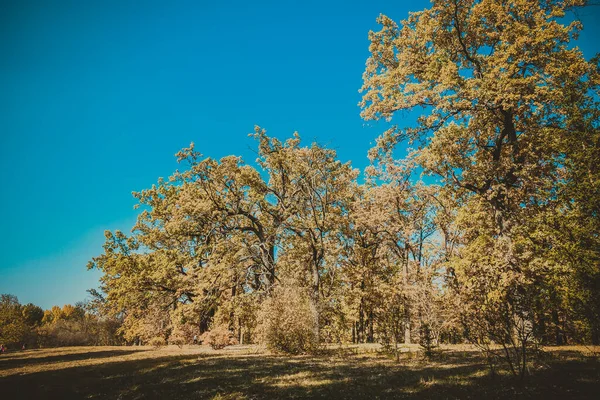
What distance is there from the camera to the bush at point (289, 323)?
1858cm

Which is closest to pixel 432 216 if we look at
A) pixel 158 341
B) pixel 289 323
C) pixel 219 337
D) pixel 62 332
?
pixel 289 323

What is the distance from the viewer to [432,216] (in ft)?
103

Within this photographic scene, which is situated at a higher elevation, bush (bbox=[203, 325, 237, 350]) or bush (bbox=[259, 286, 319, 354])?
bush (bbox=[259, 286, 319, 354])

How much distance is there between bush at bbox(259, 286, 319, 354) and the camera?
18578 millimetres

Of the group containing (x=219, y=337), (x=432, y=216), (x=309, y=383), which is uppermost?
(x=432, y=216)

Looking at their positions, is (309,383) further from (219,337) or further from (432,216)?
(432,216)

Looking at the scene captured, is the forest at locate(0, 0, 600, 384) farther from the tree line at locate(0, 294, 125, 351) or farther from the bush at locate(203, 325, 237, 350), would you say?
the tree line at locate(0, 294, 125, 351)

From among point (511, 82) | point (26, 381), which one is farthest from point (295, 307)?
point (511, 82)

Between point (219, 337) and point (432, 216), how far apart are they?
79.7ft

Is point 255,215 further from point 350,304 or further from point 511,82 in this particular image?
point 511,82

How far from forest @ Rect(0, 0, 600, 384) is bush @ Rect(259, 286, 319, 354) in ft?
0.30

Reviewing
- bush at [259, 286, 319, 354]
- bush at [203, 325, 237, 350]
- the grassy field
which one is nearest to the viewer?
the grassy field

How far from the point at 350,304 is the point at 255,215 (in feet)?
50.7

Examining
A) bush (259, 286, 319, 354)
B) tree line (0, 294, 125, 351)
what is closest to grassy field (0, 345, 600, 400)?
bush (259, 286, 319, 354)
